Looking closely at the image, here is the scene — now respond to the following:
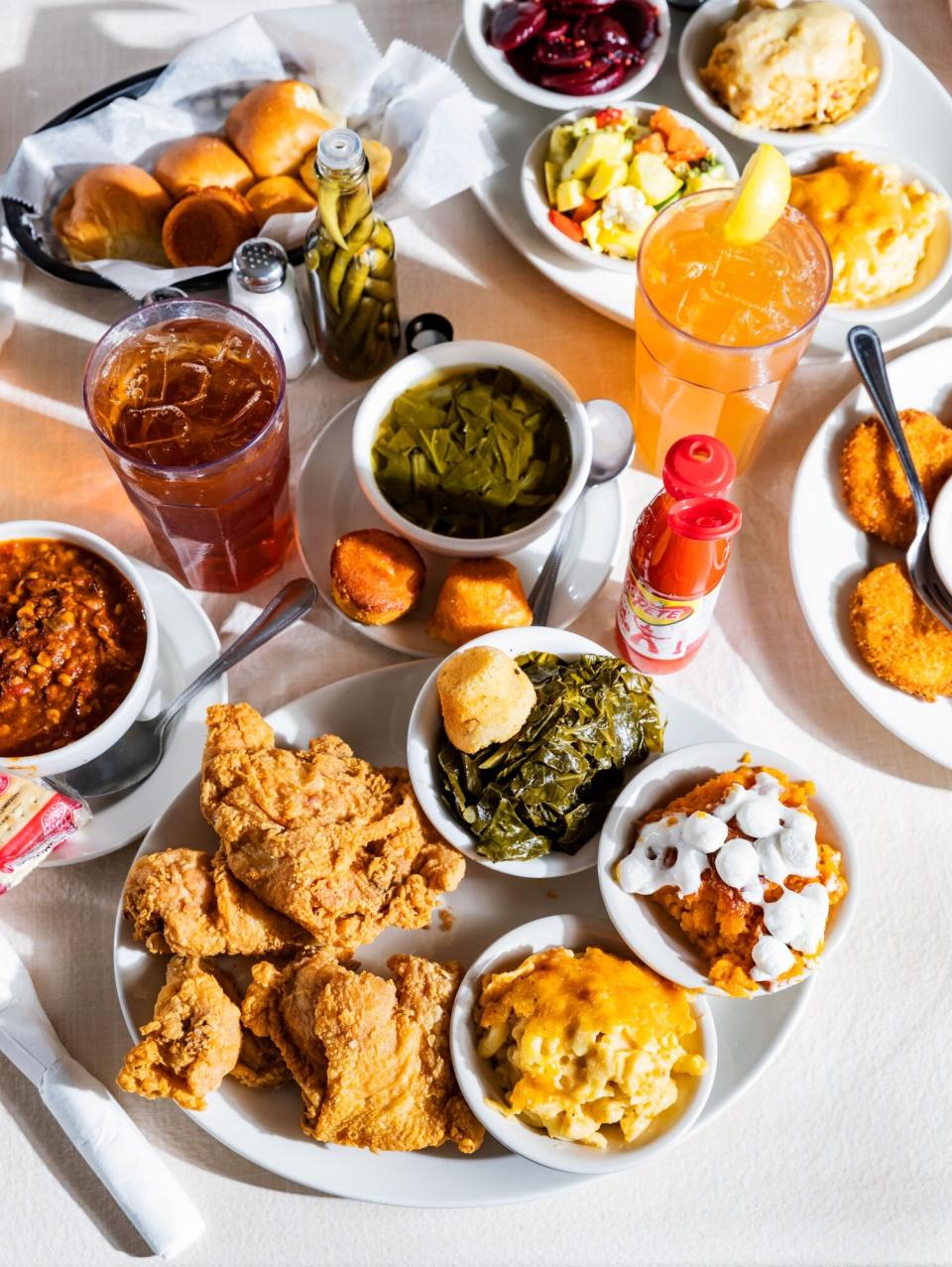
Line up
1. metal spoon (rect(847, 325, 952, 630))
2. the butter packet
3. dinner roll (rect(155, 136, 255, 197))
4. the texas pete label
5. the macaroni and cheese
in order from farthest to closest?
dinner roll (rect(155, 136, 255, 197)) → metal spoon (rect(847, 325, 952, 630)) → the texas pete label → the butter packet → the macaroni and cheese

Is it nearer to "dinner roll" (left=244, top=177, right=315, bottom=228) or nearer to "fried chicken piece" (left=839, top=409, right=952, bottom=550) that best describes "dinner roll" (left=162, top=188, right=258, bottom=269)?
"dinner roll" (left=244, top=177, right=315, bottom=228)

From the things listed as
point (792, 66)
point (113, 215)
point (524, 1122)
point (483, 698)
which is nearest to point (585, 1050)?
point (524, 1122)

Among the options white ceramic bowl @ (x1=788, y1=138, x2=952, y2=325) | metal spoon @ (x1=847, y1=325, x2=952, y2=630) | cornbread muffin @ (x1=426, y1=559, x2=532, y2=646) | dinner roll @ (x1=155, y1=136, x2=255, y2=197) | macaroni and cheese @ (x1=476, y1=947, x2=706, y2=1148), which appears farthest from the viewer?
dinner roll @ (x1=155, y1=136, x2=255, y2=197)

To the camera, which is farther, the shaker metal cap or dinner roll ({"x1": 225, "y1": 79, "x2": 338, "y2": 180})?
dinner roll ({"x1": 225, "y1": 79, "x2": 338, "y2": 180})

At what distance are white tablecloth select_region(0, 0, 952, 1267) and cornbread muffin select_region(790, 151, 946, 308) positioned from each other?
0.60ft

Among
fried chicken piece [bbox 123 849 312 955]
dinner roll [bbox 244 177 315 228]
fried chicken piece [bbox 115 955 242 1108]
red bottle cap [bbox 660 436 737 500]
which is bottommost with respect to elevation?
fried chicken piece [bbox 115 955 242 1108]

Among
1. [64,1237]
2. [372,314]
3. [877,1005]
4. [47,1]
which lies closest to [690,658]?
[877,1005]

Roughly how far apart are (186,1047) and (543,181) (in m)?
1.79

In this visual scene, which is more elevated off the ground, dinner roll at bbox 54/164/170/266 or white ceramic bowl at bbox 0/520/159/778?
dinner roll at bbox 54/164/170/266

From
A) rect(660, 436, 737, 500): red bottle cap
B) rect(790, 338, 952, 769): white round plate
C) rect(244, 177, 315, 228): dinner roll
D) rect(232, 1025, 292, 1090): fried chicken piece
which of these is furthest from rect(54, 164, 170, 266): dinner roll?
rect(232, 1025, 292, 1090): fried chicken piece

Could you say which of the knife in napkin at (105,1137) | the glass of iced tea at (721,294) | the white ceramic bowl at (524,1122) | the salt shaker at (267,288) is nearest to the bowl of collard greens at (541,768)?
the white ceramic bowl at (524,1122)

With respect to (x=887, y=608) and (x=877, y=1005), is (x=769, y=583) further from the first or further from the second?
(x=877, y=1005)

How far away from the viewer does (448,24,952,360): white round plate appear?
236cm

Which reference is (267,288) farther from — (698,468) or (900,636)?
(900,636)
